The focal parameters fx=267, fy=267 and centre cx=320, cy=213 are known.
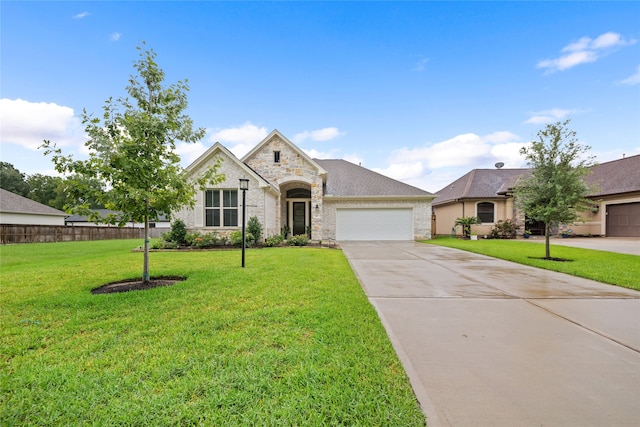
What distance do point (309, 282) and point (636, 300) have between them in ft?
18.7

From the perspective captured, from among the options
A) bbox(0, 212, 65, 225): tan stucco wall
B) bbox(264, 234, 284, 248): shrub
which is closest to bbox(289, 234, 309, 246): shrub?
bbox(264, 234, 284, 248): shrub

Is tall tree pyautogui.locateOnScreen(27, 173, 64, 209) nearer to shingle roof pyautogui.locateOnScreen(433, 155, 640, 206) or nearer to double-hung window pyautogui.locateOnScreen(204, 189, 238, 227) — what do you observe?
double-hung window pyautogui.locateOnScreen(204, 189, 238, 227)

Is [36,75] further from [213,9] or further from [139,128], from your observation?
[139,128]

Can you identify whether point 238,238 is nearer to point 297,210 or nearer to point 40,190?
point 297,210

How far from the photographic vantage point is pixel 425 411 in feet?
6.10

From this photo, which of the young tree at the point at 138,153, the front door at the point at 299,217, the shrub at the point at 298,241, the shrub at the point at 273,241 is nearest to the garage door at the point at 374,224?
the front door at the point at 299,217

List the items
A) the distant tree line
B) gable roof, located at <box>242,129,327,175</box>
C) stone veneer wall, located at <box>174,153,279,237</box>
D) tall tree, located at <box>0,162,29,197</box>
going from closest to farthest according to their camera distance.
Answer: stone veneer wall, located at <box>174,153,279,237</box>
gable roof, located at <box>242,129,327,175</box>
tall tree, located at <box>0,162,29,197</box>
the distant tree line

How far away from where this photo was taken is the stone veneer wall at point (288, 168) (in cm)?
1530

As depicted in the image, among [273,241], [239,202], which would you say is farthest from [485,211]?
[239,202]

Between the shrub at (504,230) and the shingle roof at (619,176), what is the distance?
5086 mm

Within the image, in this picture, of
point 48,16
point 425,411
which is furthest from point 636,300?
point 48,16

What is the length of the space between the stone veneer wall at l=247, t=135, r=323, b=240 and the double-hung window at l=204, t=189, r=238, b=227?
2.94m

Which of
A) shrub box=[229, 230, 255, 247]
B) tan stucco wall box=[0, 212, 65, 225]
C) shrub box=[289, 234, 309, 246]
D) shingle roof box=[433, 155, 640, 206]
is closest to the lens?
shrub box=[229, 230, 255, 247]

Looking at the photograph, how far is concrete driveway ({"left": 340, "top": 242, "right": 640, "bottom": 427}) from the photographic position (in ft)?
6.31
